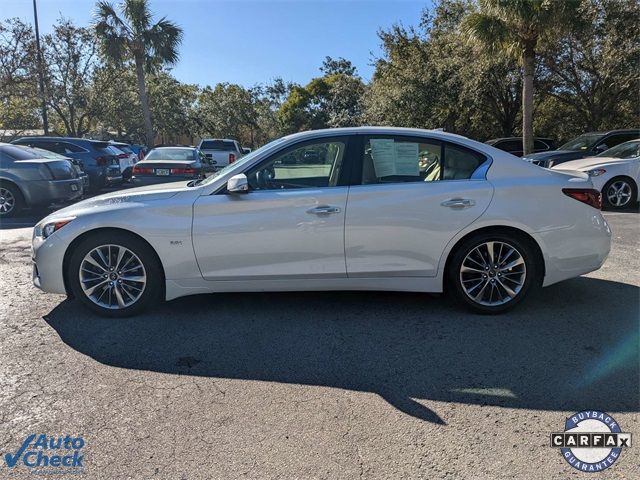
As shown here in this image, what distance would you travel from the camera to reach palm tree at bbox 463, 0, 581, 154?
46.6 ft

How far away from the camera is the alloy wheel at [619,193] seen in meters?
10.1

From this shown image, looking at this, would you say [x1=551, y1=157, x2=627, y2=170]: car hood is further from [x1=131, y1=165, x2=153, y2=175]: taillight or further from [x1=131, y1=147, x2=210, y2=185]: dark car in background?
[x1=131, y1=165, x2=153, y2=175]: taillight

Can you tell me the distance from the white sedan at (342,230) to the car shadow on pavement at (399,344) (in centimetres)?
29

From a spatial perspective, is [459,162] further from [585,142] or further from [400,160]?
[585,142]

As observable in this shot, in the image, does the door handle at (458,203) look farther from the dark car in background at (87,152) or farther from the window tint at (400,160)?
the dark car in background at (87,152)

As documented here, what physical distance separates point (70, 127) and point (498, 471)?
30487 millimetres

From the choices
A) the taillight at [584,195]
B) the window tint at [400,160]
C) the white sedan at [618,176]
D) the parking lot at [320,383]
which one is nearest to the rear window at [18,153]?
the parking lot at [320,383]

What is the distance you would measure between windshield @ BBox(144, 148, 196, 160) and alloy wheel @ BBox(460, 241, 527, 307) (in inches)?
385

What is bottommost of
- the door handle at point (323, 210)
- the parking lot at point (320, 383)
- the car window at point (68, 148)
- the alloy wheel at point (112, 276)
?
the parking lot at point (320, 383)

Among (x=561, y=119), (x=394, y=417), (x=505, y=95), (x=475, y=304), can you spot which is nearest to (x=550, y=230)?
(x=475, y=304)

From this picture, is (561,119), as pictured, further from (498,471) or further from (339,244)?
(498,471)

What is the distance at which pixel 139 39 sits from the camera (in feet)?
84.6

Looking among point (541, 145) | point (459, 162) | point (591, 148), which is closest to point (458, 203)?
point (459, 162)

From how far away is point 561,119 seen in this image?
23.6 meters
